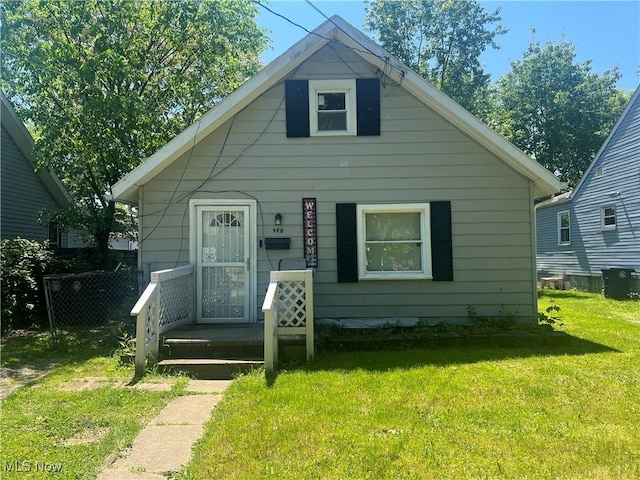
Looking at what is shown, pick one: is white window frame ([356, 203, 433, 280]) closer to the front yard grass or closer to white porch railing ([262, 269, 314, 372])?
white porch railing ([262, 269, 314, 372])

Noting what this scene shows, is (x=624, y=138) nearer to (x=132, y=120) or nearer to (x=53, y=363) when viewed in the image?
(x=132, y=120)

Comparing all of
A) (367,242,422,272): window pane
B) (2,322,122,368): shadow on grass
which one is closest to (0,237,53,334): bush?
(2,322,122,368): shadow on grass

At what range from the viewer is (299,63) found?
7.00 m

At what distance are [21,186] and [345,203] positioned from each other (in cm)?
1045

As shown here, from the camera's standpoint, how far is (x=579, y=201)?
15531 mm

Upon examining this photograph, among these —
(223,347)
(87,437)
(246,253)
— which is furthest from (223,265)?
(87,437)

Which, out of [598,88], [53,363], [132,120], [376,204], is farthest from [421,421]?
[598,88]

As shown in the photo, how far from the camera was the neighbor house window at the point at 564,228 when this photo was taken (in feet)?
53.9

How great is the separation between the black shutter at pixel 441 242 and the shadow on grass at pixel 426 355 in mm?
1380

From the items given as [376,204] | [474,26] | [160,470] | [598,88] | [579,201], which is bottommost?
[160,470]

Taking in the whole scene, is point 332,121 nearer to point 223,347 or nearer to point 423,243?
point 423,243

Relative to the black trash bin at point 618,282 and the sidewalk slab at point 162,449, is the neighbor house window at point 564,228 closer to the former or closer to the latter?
the black trash bin at point 618,282

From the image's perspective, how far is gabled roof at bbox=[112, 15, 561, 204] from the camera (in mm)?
6645

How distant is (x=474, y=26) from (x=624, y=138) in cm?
1179
